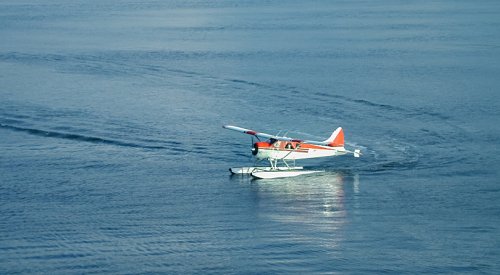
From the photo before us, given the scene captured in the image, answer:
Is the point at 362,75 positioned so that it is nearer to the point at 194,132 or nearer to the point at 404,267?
the point at 194,132

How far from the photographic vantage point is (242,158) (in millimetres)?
55562

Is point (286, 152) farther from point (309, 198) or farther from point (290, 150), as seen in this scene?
point (309, 198)

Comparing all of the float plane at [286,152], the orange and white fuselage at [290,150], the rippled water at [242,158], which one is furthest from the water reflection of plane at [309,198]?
the orange and white fuselage at [290,150]

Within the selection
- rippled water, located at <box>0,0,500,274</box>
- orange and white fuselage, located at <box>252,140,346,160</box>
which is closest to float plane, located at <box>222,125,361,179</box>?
orange and white fuselage, located at <box>252,140,346,160</box>

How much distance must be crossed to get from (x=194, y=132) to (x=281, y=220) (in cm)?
1766

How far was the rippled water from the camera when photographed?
1644 inches

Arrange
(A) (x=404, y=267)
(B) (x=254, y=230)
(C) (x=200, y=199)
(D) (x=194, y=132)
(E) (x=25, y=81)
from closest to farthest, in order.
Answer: (A) (x=404, y=267) → (B) (x=254, y=230) → (C) (x=200, y=199) → (D) (x=194, y=132) → (E) (x=25, y=81)

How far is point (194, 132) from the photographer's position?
61.7 metres

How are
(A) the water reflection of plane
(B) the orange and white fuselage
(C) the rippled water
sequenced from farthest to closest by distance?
1. (B) the orange and white fuselage
2. (A) the water reflection of plane
3. (C) the rippled water

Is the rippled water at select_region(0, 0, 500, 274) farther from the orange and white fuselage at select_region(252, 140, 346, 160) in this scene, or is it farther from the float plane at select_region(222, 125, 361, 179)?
the orange and white fuselage at select_region(252, 140, 346, 160)

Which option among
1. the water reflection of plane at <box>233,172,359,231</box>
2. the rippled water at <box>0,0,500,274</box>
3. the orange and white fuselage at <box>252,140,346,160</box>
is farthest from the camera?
the orange and white fuselage at <box>252,140,346,160</box>

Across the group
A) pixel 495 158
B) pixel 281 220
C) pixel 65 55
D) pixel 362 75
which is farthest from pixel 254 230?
pixel 65 55

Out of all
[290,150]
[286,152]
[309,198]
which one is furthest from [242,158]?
[309,198]

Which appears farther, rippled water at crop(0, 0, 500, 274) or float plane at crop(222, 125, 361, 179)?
float plane at crop(222, 125, 361, 179)
